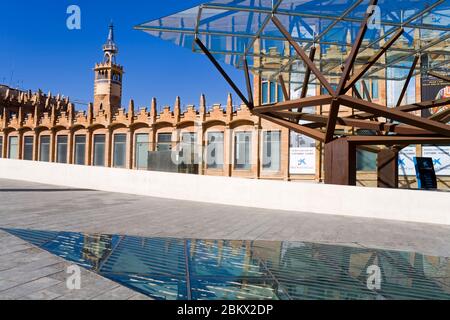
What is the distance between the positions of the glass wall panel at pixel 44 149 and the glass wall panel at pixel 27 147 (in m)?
1.83

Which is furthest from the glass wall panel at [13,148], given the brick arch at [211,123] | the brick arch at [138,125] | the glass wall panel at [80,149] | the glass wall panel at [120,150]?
the brick arch at [211,123]

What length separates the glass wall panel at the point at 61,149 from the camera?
134 feet

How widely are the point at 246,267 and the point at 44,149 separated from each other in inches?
1758

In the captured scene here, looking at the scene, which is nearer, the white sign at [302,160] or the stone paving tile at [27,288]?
the stone paving tile at [27,288]

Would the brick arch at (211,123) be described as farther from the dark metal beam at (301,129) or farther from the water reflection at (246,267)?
the water reflection at (246,267)

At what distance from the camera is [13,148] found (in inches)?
1790

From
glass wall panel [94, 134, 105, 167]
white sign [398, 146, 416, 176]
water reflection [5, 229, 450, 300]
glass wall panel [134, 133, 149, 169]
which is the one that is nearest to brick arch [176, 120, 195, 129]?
glass wall panel [134, 133, 149, 169]

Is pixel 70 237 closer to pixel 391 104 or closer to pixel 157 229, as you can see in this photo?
pixel 157 229

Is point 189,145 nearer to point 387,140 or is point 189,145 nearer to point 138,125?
point 138,125

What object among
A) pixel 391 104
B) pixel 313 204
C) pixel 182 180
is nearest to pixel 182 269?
pixel 313 204

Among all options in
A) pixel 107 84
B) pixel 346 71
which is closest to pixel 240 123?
pixel 346 71

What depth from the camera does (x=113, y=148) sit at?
37688 millimetres

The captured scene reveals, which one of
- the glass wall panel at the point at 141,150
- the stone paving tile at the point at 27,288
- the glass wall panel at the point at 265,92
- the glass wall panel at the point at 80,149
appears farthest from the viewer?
the glass wall panel at the point at 80,149

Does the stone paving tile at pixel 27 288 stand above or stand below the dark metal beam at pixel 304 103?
below
